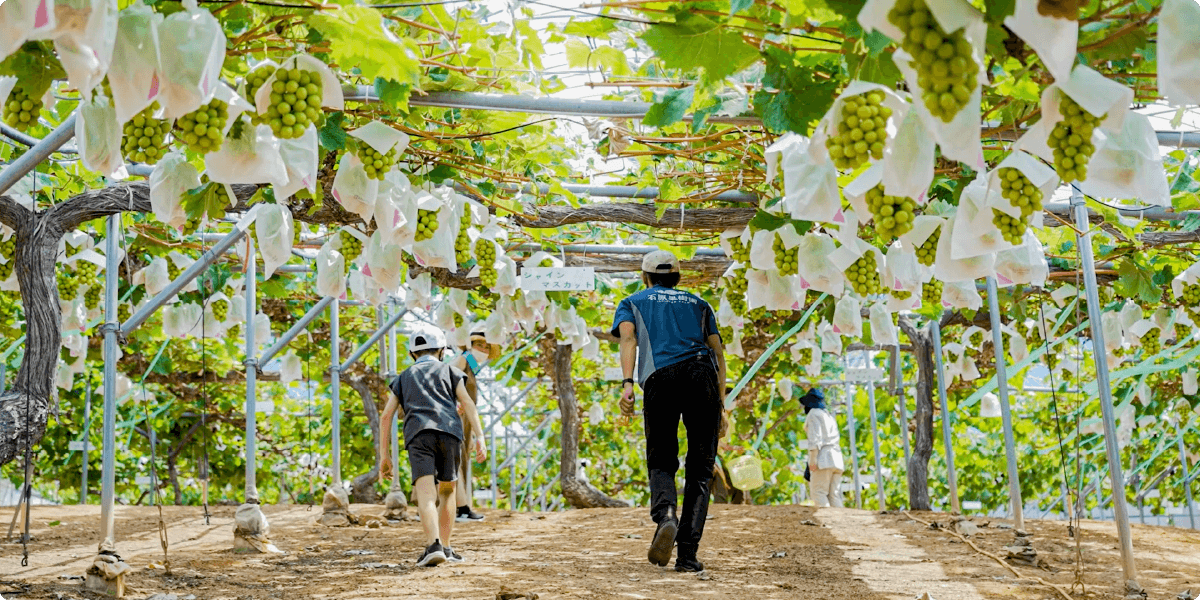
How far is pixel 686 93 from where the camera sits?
8.30ft

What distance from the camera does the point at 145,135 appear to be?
186 centimetres

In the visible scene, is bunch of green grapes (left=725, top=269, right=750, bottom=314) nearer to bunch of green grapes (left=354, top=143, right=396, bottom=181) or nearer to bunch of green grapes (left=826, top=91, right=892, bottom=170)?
bunch of green grapes (left=354, top=143, right=396, bottom=181)

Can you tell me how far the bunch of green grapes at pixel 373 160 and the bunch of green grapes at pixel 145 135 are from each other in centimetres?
79

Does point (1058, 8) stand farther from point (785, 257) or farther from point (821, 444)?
point (821, 444)

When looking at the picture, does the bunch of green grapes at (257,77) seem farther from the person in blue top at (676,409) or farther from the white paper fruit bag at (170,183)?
the person in blue top at (676,409)

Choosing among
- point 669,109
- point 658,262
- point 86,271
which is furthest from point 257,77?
point 86,271

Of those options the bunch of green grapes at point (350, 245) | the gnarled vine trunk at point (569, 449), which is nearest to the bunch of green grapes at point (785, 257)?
the bunch of green grapes at point (350, 245)

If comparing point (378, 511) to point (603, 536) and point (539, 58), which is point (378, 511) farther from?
point (539, 58)

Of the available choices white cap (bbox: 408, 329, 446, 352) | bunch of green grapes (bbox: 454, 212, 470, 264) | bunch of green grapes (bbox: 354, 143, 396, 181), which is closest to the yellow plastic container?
white cap (bbox: 408, 329, 446, 352)

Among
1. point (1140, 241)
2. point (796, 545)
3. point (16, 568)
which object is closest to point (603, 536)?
point (796, 545)

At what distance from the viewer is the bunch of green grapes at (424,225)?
10.4 ft

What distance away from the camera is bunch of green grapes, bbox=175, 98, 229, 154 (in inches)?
69.7

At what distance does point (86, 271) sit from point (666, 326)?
3.38 meters

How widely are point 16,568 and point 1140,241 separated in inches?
209
